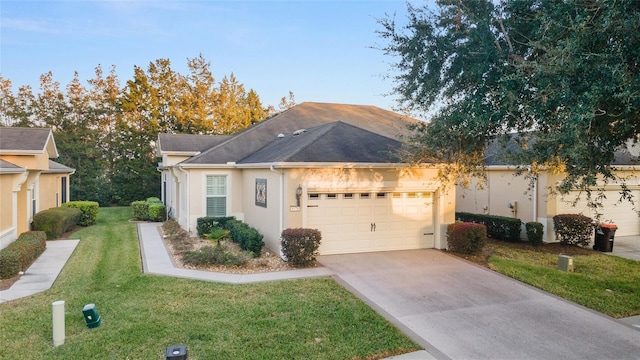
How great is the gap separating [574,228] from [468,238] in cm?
493

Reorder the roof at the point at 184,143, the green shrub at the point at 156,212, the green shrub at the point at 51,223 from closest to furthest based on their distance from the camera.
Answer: the green shrub at the point at 51,223, the roof at the point at 184,143, the green shrub at the point at 156,212

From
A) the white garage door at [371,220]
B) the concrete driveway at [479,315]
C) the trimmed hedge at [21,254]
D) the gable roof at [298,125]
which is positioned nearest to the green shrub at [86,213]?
the trimmed hedge at [21,254]

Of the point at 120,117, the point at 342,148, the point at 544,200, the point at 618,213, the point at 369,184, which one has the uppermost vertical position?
the point at 120,117

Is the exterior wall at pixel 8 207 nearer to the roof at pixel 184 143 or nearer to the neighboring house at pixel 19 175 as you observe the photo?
the neighboring house at pixel 19 175

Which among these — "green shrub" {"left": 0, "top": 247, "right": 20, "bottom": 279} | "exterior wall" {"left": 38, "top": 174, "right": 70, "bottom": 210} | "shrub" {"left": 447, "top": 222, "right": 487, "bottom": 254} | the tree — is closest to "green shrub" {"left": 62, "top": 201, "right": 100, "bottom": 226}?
"exterior wall" {"left": 38, "top": 174, "right": 70, "bottom": 210}

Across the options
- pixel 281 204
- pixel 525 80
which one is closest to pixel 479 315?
pixel 525 80

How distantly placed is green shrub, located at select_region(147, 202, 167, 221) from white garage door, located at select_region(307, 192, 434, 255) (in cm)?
1135

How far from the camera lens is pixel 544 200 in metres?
14.0

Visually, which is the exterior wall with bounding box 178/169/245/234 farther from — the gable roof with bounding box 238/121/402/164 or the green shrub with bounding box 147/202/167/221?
the green shrub with bounding box 147/202/167/221

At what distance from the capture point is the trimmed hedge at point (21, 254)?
9.02m

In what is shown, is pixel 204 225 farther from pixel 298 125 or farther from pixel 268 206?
pixel 298 125

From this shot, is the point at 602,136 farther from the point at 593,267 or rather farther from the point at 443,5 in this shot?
the point at 593,267

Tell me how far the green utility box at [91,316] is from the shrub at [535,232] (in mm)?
13214

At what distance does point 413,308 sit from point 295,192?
15.6ft
